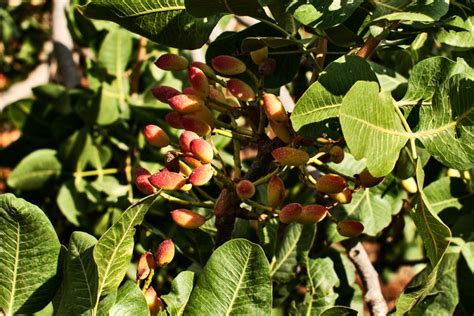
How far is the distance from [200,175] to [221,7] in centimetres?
17

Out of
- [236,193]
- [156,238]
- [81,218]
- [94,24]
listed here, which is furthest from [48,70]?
[236,193]

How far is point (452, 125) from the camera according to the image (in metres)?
0.72

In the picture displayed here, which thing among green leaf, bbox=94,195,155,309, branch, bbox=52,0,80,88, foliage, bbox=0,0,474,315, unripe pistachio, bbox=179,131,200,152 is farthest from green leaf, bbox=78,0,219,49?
branch, bbox=52,0,80,88

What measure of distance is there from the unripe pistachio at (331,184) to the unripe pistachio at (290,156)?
46mm

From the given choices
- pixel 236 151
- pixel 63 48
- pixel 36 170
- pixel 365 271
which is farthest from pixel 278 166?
pixel 63 48

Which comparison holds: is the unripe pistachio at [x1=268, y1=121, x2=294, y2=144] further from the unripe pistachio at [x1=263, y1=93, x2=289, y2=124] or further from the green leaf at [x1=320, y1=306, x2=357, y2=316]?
the green leaf at [x1=320, y1=306, x2=357, y2=316]

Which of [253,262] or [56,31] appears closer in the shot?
[253,262]

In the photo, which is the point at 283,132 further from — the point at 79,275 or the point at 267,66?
the point at 79,275

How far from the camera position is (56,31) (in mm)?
1955

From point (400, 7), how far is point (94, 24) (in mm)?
961

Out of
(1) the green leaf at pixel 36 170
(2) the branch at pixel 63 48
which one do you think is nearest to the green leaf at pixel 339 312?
(1) the green leaf at pixel 36 170

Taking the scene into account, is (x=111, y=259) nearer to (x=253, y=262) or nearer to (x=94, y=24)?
(x=253, y=262)

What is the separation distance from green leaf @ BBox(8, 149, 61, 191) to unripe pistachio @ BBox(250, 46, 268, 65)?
70 cm

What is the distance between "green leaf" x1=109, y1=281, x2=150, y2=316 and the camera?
68 cm
